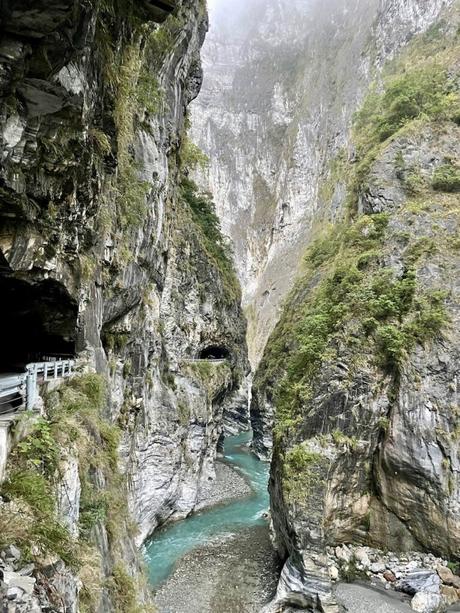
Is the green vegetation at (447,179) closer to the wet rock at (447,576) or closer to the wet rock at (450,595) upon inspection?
the wet rock at (447,576)

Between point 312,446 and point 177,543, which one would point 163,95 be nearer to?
point 312,446

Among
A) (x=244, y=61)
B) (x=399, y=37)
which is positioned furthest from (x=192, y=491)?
(x=244, y=61)

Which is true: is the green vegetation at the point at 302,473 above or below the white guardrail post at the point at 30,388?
below

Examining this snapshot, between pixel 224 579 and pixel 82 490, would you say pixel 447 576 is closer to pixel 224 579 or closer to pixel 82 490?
pixel 224 579

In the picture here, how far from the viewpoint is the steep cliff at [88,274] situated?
16.8 ft

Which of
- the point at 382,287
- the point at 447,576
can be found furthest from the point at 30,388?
the point at 382,287

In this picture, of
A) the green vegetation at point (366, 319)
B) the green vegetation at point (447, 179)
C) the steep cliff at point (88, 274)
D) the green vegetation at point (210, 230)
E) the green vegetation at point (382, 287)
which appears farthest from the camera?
the green vegetation at point (210, 230)

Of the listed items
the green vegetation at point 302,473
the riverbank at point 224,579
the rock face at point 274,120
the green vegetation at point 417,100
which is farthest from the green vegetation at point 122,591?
the rock face at point 274,120

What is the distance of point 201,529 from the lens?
22422 millimetres

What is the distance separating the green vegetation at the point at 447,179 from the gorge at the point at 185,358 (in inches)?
5.1

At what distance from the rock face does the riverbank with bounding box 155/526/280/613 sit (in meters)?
53.7

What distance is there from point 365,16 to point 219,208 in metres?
43.9

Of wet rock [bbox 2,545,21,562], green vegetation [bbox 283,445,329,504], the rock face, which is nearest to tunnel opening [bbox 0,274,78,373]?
wet rock [bbox 2,545,21,562]

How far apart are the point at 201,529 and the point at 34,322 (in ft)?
53.7
